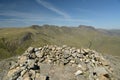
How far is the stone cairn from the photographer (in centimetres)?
Result: 2794

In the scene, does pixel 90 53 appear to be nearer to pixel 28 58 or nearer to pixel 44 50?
pixel 44 50

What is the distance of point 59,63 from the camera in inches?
1410

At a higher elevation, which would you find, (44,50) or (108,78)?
(44,50)

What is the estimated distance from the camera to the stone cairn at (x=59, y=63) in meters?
27.9

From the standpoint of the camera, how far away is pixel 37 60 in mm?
35969

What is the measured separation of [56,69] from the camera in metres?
33.5

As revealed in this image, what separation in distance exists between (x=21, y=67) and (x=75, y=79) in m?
9.39

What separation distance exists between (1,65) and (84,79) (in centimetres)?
2444

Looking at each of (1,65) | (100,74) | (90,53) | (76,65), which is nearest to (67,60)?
(76,65)

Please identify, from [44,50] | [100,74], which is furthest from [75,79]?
[44,50]

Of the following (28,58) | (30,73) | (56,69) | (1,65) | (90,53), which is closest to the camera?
(30,73)

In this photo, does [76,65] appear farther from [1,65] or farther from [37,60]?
[1,65]

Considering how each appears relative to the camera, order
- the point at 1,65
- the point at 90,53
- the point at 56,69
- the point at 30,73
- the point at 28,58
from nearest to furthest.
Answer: the point at 30,73 → the point at 56,69 → the point at 28,58 → the point at 90,53 → the point at 1,65

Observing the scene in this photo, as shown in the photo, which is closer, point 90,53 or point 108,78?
point 108,78
